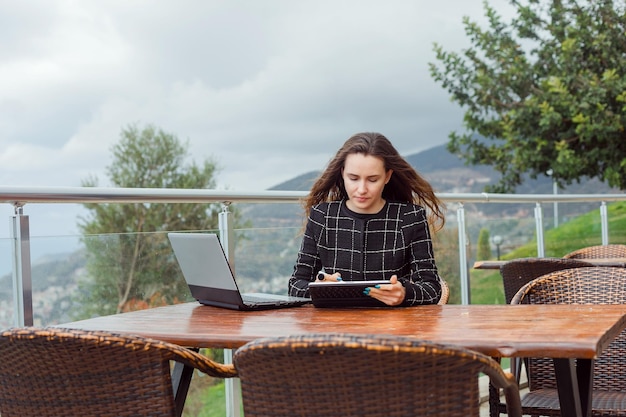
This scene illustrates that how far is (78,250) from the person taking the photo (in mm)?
3740

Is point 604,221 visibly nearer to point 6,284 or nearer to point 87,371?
point 6,284

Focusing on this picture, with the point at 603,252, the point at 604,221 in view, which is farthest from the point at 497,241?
the point at 604,221

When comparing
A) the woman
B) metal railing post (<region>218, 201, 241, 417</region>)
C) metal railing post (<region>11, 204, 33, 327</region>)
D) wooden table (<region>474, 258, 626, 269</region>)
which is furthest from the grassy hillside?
metal railing post (<region>11, 204, 33, 327</region>)

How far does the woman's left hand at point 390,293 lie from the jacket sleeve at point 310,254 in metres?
0.62

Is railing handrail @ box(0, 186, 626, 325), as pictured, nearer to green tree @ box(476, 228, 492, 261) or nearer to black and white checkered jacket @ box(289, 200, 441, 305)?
black and white checkered jacket @ box(289, 200, 441, 305)

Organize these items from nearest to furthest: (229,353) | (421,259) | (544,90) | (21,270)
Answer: (21,270), (421,259), (229,353), (544,90)

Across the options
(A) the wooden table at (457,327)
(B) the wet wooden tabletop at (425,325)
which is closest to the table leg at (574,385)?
(A) the wooden table at (457,327)

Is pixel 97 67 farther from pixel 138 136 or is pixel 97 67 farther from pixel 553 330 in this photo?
pixel 553 330

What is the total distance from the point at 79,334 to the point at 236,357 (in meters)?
0.34

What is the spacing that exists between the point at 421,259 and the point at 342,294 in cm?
57

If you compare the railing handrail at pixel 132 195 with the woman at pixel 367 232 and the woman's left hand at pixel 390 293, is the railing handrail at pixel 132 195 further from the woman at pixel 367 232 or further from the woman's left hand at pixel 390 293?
the woman's left hand at pixel 390 293

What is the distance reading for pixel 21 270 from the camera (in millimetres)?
2854

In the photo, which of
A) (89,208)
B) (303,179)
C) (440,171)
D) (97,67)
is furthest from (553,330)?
(97,67)

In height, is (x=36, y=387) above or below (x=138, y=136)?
below
